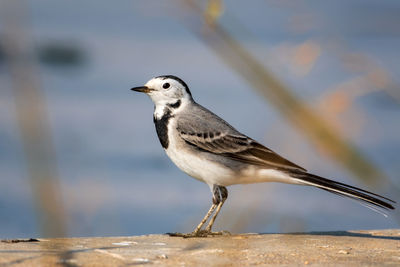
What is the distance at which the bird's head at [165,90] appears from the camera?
661cm

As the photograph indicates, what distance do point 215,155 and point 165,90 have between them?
1.15m

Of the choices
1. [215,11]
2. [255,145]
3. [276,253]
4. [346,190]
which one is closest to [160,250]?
[276,253]

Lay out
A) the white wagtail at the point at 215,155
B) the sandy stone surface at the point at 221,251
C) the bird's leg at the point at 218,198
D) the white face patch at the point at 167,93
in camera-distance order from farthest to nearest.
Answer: the white face patch at the point at 167,93 → the bird's leg at the point at 218,198 → the white wagtail at the point at 215,155 → the sandy stone surface at the point at 221,251

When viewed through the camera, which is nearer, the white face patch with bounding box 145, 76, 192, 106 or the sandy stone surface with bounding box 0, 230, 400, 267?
the sandy stone surface with bounding box 0, 230, 400, 267

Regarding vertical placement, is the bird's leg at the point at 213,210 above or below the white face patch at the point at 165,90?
below

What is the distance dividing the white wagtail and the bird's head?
0.12m

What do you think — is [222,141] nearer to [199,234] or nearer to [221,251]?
[199,234]

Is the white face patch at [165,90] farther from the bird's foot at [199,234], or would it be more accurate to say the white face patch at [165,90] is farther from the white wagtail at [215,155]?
the bird's foot at [199,234]

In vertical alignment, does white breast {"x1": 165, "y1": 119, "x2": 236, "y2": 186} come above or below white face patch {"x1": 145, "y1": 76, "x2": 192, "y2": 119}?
below

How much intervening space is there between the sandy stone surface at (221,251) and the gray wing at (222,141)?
778 millimetres

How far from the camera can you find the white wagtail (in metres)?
5.67

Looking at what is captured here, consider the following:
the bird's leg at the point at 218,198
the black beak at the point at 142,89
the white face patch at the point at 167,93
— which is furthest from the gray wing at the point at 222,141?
the black beak at the point at 142,89

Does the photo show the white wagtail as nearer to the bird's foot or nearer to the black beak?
the bird's foot

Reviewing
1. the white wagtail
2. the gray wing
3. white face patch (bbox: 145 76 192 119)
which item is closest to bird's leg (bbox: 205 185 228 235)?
the white wagtail
